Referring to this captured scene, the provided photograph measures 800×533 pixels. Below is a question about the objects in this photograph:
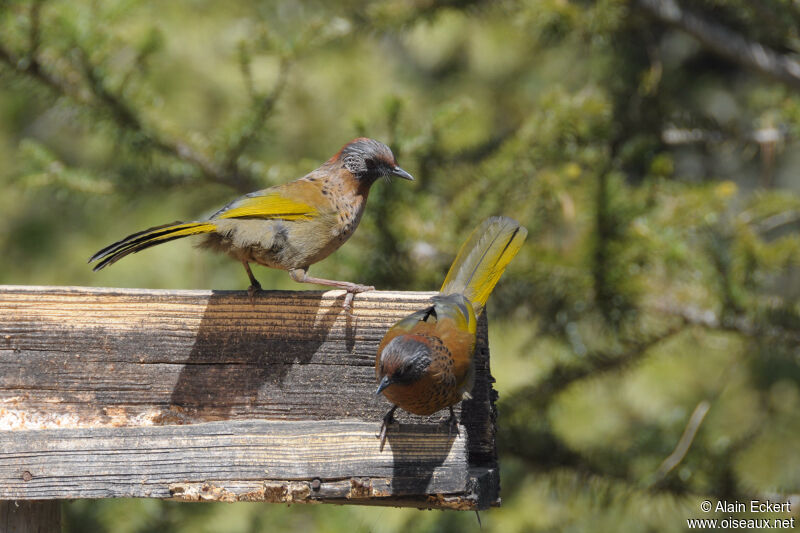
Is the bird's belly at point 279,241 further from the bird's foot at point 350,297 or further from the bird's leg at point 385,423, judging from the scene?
the bird's leg at point 385,423

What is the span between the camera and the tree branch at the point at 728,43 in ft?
14.3

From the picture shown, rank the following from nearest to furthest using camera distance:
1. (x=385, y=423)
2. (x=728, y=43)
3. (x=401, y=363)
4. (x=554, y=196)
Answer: (x=401, y=363) < (x=385, y=423) < (x=554, y=196) < (x=728, y=43)

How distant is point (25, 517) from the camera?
257 centimetres

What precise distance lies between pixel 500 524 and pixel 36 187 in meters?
3.88

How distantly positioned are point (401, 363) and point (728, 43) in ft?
10.2

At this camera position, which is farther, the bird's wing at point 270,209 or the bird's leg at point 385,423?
the bird's wing at point 270,209

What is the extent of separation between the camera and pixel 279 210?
3107 millimetres

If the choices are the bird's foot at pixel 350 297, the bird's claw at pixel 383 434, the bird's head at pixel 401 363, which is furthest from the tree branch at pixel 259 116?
the bird's claw at pixel 383 434

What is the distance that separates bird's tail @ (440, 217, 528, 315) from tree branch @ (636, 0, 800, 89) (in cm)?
196

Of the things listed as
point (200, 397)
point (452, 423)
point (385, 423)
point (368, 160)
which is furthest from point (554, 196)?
point (200, 397)

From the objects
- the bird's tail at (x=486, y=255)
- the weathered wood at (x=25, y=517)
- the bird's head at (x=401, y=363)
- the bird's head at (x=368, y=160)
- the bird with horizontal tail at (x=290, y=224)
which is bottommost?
the weathered wood at (x=25, y=517)

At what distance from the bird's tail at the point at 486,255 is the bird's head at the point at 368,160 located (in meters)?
0.47

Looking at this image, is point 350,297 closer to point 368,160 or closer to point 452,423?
point 452,423

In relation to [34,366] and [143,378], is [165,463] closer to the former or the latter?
[143,378]
